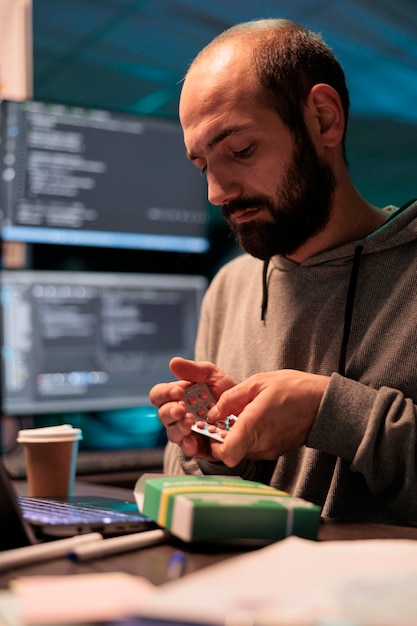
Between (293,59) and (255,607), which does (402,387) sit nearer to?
(293,59)

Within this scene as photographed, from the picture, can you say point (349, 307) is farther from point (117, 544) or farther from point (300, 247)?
point (117, 544)

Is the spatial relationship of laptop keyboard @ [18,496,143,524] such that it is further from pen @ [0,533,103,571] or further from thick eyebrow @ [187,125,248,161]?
thick eyebrow @ [187,125,248,161]

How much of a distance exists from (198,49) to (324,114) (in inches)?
44.2

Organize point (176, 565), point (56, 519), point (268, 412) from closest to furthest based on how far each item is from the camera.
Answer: point (176, 565), point (56, 519), point (268, 412)

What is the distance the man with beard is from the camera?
115 centimetres

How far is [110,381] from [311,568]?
5.55ft

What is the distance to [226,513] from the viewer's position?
0.64m

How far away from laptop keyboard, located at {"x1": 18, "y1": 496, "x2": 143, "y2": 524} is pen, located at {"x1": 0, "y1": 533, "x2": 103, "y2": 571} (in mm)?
59

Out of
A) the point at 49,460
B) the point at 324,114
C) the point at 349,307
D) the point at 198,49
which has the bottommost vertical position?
the point at 49,460

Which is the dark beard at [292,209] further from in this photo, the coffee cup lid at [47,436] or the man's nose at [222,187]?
the coffee cup lid at [47,436]

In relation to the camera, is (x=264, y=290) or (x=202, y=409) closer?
(x=202, y=409)

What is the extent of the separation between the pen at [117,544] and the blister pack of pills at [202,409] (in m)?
0.24

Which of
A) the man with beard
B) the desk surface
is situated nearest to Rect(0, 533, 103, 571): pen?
the desk surface

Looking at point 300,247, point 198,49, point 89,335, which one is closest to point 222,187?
point 300,247
